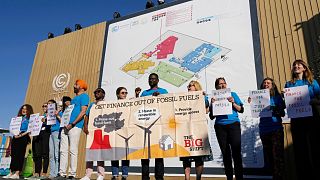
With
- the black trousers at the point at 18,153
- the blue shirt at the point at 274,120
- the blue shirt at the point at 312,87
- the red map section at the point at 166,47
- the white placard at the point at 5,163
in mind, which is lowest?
the white placard at the point at 5,163

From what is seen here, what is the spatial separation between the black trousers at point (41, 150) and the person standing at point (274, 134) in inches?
152

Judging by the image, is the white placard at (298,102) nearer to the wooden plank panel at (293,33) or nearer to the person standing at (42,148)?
the wooden plank panel at (293,33)

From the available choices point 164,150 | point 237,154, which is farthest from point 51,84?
point 237,154

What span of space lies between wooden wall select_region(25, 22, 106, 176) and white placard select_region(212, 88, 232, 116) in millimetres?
5552

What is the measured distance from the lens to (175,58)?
7.20 meters

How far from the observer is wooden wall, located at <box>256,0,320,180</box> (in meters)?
5.82

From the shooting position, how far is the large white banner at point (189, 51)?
6.09 metres

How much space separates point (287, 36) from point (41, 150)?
5.71m

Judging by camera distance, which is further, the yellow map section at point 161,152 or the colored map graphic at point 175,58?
the colored map graphic at point 175,58

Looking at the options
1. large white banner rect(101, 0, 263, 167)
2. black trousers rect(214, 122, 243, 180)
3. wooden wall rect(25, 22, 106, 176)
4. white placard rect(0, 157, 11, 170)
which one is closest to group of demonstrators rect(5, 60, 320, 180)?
black trousers rect(214, 122, 243, 180)

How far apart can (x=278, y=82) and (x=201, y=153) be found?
335cm

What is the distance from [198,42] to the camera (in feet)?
22.9

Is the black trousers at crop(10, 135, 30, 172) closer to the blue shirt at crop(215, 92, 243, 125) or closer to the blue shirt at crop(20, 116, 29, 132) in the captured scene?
the blue shirt at crop(20, 116, 29, 132)

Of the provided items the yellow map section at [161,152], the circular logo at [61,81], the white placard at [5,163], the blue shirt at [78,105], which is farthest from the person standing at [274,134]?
the white placard at [5,163]
